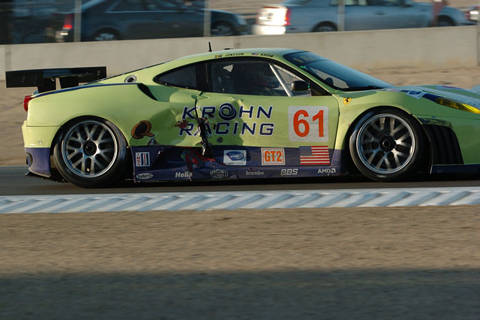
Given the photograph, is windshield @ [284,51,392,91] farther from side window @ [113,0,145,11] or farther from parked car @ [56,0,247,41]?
side window @ [113,0,145,11]

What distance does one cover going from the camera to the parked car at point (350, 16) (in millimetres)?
15406

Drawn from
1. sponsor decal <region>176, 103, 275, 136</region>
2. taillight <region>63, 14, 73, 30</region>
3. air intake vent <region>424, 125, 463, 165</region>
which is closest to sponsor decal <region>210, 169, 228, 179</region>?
sponsor decal <region>176, 103, 275, 136</region>

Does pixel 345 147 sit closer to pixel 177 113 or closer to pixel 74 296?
pixel 177 113

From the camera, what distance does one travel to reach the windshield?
777 cm

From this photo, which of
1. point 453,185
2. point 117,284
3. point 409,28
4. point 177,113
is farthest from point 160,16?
point 117,284

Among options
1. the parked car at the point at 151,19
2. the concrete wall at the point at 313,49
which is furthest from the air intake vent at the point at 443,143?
the parked car at the point at 151,19

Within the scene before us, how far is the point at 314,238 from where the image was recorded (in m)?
5.53

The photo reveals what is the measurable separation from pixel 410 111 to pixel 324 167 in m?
0.88

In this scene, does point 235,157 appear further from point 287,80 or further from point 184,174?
point 287,80

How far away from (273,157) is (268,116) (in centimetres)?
37

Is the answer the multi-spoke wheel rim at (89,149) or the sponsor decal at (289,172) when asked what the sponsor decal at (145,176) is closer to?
the multi-spoke wheel rim at (89,149)

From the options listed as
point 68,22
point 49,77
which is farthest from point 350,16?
point 49,77

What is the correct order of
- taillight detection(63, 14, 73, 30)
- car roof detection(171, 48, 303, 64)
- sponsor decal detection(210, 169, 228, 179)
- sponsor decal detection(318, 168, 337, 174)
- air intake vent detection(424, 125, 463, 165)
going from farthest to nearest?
taillight detection(63, 14, 73, 30) < car roof detection(171, 48, 303, 64) < sponsor decal detection(210, 169, 228, 179) < sponsor decal detection(318, 168, 337, 174) < air intake vent detection(424, 125, 463, 165)

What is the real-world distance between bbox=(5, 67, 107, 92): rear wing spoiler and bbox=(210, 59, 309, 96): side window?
1567 mm
